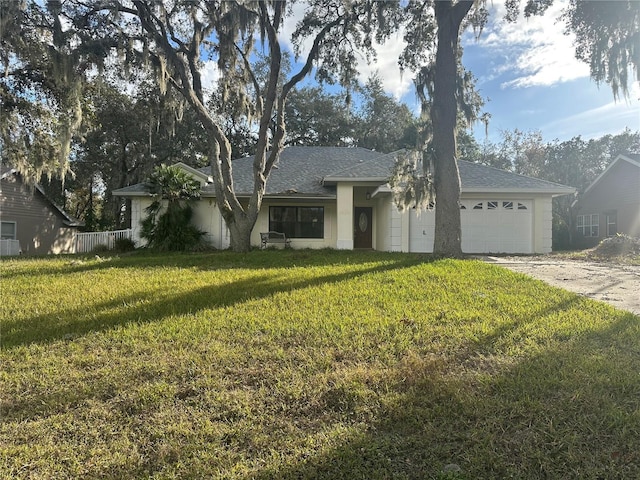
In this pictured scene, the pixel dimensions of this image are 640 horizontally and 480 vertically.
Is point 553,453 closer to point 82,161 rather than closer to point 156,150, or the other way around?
point 156,150

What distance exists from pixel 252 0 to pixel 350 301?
9696mm

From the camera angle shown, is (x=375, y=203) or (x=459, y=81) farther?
(x=375, y=203)

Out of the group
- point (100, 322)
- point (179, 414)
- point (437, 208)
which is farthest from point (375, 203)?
point (179, 414)

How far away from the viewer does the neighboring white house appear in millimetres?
13570

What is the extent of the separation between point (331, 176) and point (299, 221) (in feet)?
8.91

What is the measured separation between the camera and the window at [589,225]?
21.1 meters

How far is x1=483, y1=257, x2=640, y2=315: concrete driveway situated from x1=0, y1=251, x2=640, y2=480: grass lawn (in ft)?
2.40

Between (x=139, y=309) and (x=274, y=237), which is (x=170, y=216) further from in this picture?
(x=139, y=309)

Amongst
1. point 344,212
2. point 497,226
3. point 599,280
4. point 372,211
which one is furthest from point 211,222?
point 599,280

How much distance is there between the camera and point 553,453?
2.17 m

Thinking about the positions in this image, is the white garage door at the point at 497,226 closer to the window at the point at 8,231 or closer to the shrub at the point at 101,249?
the shrub at the point at 101,249

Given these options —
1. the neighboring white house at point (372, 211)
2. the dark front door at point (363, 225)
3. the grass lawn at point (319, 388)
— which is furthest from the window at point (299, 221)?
the grass lawn at point (319, 388)

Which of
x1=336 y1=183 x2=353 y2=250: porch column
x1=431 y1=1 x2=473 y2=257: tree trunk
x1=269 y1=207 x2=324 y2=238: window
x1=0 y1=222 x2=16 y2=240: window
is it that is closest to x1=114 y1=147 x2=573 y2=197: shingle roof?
x1=336 y1=183 x2=353 y2=250: porch column

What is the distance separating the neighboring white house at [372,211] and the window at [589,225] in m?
9.72
